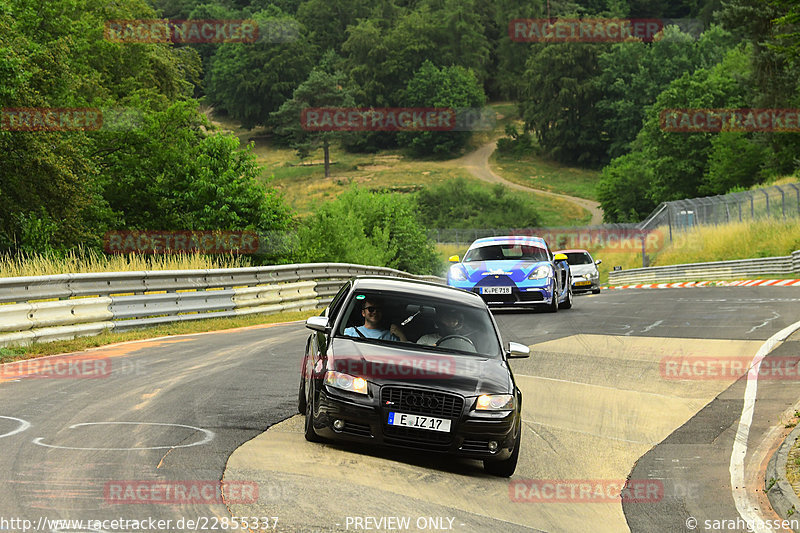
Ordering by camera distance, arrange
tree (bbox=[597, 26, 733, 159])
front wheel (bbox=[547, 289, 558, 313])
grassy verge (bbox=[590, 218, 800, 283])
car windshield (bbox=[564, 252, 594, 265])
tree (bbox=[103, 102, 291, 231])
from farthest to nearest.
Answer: tree (bbox=[597, 26, 733, 159]), grassy verge (bbox=[590, 218, 800, 283]), tree (bbox=[103, 102, 291, 231]), car windshield (bbox=[564, 252, 594, 265]), front wheel (bbox=[547, 289, 558, 313])

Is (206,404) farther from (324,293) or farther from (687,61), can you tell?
(687,61)

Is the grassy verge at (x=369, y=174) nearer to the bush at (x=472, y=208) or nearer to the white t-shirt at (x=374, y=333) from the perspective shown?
the bush at (x=472, y=208)

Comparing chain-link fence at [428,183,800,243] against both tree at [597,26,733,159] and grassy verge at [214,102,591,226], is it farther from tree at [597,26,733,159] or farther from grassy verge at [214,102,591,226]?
tree at [597,26,733,159]

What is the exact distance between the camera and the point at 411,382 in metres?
7.84

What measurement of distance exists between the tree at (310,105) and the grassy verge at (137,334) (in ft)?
377

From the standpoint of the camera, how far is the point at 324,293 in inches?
1051

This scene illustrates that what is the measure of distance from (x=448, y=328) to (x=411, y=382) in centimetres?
129

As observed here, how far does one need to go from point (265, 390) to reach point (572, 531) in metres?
5.15

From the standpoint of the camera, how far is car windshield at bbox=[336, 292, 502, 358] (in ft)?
28.9

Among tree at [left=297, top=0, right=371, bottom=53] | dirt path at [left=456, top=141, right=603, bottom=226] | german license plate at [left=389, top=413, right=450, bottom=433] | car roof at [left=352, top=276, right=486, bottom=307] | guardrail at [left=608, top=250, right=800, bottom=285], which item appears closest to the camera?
german license plate at [left=389, top=413, right=450, bottom=433]

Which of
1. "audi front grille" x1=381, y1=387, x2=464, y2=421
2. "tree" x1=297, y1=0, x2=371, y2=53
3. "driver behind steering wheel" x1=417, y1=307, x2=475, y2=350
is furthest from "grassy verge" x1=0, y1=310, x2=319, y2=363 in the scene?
"tree" x1=297, y1=0, x2=371, y2=53

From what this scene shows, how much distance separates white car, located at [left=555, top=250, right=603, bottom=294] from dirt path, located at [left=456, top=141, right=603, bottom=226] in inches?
2854

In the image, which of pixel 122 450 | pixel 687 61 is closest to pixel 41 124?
pixel 122 450

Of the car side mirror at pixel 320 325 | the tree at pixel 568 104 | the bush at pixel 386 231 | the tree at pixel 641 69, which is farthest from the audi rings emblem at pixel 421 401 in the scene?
the tree at pixel 568 104
